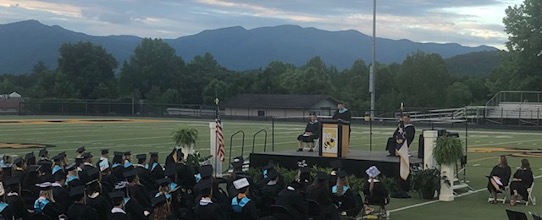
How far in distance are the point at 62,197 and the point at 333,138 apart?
10066 millimetres

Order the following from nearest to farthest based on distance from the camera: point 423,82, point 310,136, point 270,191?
point 270,191
point 310,136
point 423,82

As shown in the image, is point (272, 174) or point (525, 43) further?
point (525, 43)

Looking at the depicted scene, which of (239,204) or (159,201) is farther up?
(159,201)

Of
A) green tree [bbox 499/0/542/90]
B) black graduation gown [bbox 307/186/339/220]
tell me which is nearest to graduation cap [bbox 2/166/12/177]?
black graduation gown [bbox 307/186/339/220]

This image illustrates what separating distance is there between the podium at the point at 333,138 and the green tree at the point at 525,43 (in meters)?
55.4

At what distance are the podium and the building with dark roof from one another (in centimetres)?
6136

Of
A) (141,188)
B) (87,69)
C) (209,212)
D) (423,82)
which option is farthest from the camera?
(423,82)

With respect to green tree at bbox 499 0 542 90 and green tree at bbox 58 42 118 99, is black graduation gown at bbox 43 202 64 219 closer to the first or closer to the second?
green tree at bbox 499 0 542 90

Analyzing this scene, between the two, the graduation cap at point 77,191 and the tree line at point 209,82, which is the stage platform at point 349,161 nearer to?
the graduation cap at point 77,191

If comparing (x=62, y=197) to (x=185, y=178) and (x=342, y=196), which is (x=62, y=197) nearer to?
(x=185, y=178)

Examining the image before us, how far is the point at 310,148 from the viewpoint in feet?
80.9

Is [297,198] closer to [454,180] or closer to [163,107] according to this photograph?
[454,180]

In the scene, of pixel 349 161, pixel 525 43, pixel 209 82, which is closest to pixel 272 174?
pixel 349 161

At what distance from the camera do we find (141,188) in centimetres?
1203
